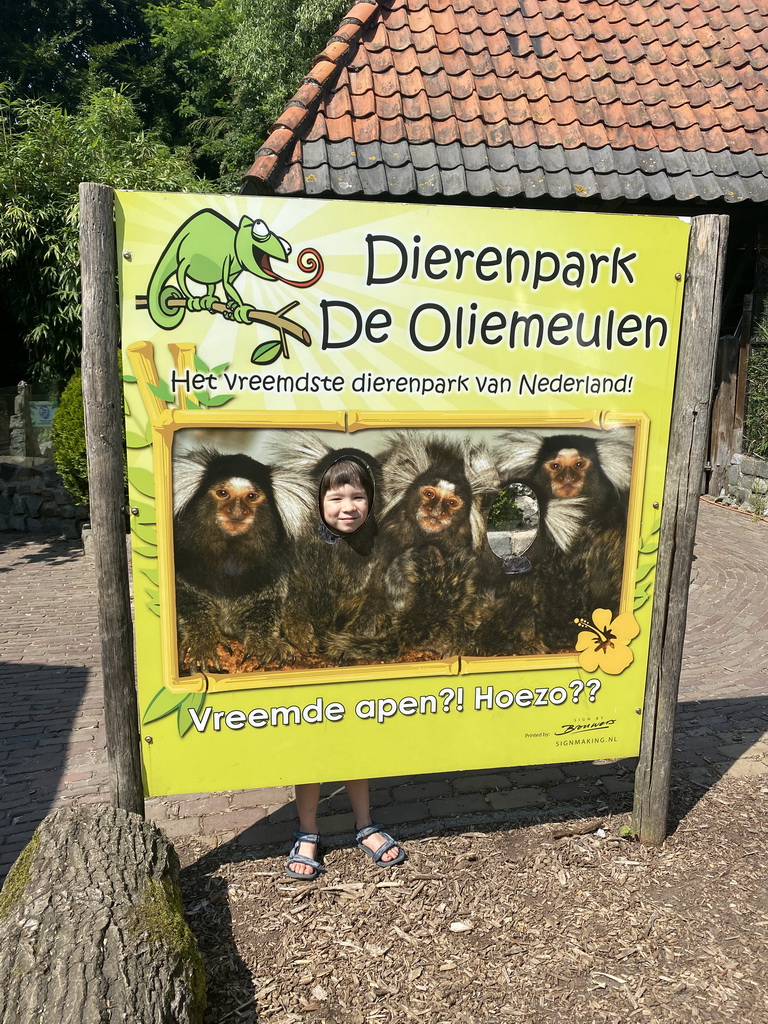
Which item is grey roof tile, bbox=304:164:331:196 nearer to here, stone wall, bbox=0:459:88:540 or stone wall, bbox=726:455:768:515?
stone wall, bbox=0:459:88:540

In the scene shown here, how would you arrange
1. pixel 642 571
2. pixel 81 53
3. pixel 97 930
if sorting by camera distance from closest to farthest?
1. pixel 97 930
2. pixel 642 571
3. pixel 81 53

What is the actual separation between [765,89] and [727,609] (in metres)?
6.30

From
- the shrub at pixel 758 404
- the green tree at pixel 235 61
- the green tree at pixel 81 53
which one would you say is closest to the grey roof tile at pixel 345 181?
the shrub at pixel 758 404

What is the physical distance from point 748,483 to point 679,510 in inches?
320

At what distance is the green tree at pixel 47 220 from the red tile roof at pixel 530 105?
381 cm

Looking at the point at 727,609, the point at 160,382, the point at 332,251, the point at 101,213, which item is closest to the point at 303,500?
the point at 160,382

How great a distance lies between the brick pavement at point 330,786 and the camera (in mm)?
3627

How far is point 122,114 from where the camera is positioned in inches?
523

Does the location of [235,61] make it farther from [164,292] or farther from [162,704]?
[162,704]

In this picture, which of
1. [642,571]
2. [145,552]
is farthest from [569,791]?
[145,552]

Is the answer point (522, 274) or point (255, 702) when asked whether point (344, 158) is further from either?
point (255, 702)

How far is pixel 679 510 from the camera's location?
3156 mm

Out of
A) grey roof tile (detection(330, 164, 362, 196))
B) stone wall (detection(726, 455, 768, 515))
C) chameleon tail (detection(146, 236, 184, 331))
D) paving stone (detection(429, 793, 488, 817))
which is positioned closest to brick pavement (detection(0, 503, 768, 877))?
paving stone (detection(429, 793, 488, 817))

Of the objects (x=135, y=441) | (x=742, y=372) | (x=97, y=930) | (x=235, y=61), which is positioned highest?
(x=235, y=61)
